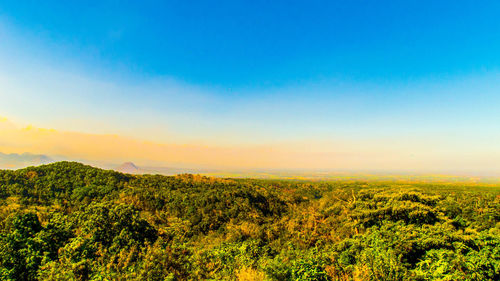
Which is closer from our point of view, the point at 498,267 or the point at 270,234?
the point at 498,267

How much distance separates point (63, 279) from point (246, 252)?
11.6 meters

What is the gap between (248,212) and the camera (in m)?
41.4

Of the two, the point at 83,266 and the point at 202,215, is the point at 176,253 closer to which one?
the point at 83,266

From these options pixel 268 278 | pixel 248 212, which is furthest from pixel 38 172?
pixel 268 278

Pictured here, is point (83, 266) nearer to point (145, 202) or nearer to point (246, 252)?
point (246, 252)

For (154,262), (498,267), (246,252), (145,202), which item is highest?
(498,267)

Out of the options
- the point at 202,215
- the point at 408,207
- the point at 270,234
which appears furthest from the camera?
the point at 202,215

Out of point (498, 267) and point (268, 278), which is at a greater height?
point (498, 267)

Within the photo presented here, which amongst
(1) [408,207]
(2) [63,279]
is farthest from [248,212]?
(2) [63,279]

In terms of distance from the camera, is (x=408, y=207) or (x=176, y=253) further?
(x=408, y=207)

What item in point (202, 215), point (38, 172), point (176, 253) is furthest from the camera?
point (38, 172)

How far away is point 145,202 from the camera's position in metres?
46.6

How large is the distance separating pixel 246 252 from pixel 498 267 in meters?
15.3

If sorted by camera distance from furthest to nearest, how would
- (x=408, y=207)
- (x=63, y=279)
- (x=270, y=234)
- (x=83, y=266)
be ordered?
(x=270, y=234) → (x=408, y=207) → (x=83, y=266) → (x=63, y=279)
